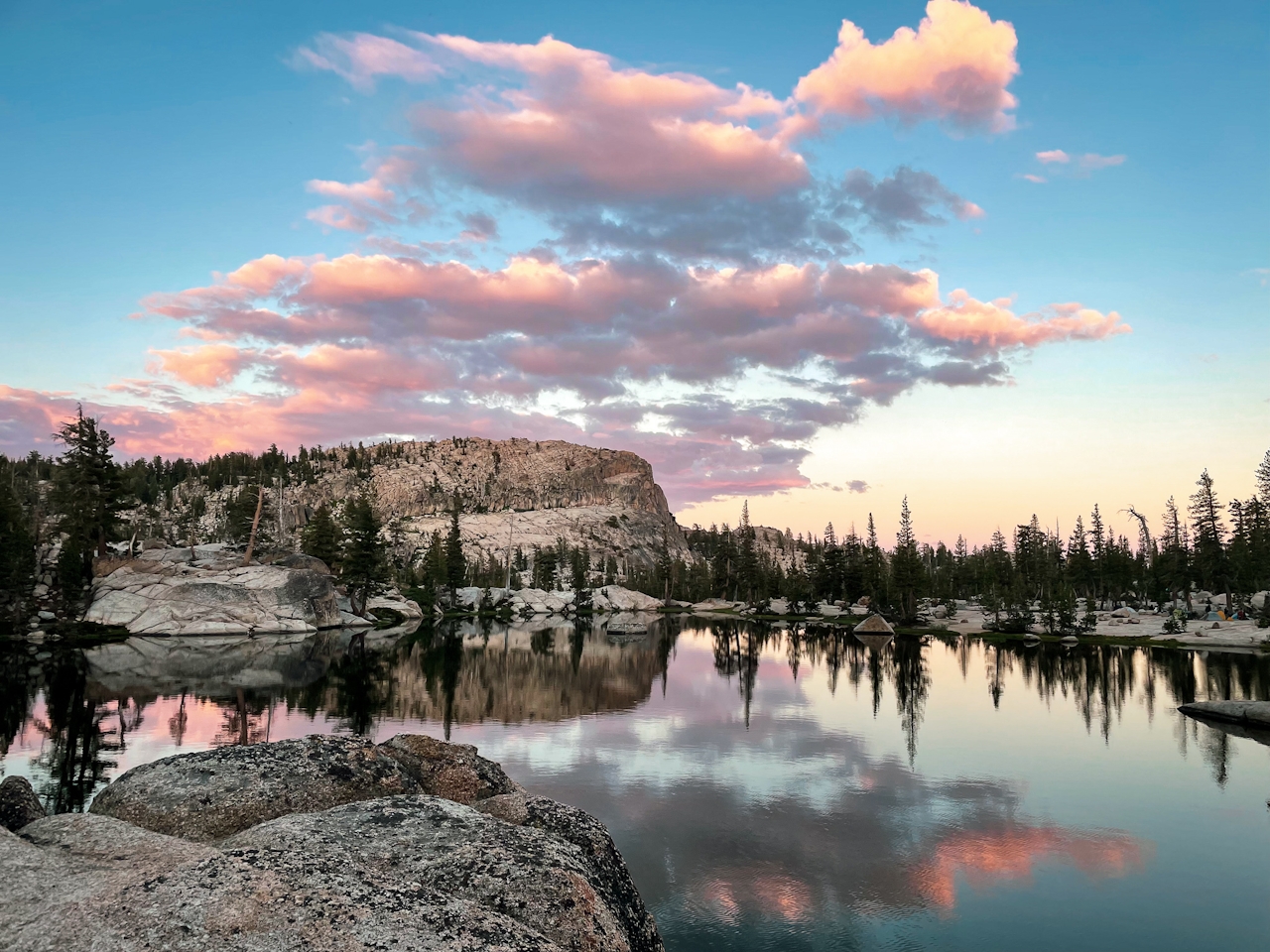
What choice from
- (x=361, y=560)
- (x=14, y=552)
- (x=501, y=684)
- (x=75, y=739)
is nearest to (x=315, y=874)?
(x=75, y=739)

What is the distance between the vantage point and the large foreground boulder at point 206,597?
7719 cm

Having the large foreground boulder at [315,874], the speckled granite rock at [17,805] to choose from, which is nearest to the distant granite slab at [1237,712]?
the large foreground boulder at [315,874]

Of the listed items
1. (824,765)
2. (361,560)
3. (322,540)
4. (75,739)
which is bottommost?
(824,765)

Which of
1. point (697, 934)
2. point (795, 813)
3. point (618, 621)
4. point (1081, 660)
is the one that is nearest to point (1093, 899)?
point (795, 813)

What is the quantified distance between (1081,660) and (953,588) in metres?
91.2

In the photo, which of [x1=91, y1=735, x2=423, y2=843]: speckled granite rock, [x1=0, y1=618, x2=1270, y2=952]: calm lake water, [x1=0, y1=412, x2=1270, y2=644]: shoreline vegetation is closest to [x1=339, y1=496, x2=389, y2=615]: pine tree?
[x1=0, y1=412, x2=1270, y2=644]: shoreline vegetation

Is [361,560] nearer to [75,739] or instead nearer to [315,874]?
[75,739]

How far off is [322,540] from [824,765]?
99.5 m

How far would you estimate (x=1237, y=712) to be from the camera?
41.7m

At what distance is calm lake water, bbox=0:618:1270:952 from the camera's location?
17.5m

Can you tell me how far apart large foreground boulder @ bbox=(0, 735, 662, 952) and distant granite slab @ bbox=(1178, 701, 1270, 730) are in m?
44.6

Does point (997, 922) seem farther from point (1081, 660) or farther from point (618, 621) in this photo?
point (618, 621)

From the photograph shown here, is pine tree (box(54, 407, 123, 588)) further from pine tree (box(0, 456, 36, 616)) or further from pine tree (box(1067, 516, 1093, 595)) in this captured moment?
pine tree (box(1067, 516, 1093, 595))

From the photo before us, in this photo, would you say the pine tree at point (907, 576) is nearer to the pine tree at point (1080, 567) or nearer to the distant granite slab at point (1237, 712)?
the pine tree at point (1080, 567)
